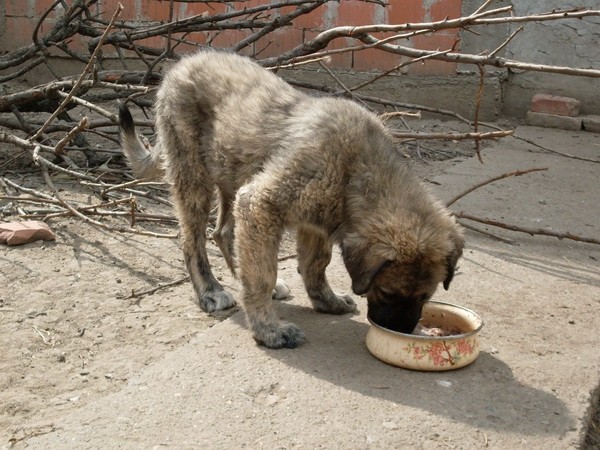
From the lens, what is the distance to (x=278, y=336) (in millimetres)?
4039

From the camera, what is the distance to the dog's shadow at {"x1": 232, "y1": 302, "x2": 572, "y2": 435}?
11.0 feet

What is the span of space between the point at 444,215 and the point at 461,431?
3.63 ft

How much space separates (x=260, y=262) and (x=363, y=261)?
60cm

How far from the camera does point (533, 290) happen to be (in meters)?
4.94

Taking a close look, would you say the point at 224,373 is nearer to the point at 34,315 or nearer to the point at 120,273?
the point at 34,315

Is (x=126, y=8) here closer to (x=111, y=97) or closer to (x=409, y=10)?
(x=111, y=97)

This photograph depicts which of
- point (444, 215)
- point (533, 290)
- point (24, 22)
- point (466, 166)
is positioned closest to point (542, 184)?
point (466, 166)

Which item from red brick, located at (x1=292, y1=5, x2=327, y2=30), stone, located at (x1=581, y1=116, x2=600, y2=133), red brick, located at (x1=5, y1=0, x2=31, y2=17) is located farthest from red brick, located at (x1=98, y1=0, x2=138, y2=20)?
stone, located at (x1=581, y1=116, x2=600, y2=133)

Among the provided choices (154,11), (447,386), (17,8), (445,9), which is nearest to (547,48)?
(445,9)

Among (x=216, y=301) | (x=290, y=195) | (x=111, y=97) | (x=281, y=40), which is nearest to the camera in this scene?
(x=290, y=195)

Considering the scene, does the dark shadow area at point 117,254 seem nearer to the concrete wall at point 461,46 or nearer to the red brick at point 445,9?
the concrete wall at point 461,46

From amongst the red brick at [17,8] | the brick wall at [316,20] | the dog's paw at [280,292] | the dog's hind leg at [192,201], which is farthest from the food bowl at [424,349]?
the red brick at [17,8]

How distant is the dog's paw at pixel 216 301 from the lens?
467cm

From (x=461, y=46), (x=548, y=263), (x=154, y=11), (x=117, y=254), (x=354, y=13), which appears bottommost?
(x=117, y=254)
